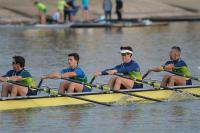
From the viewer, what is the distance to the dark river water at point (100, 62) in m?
18.5

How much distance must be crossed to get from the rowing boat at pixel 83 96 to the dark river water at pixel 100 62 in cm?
15

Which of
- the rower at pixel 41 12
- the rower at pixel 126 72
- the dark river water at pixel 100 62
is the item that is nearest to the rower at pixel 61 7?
the rower at pixel 41 12

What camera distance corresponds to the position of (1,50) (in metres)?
37.6

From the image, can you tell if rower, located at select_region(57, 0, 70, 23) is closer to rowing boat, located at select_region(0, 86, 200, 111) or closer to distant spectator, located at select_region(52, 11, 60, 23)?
distant spectator, located at select_region(52, 11, 60, 23)

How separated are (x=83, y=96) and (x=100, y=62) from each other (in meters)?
11.8

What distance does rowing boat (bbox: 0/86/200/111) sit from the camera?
1996 centimetres

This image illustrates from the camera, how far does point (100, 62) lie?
1278 inches

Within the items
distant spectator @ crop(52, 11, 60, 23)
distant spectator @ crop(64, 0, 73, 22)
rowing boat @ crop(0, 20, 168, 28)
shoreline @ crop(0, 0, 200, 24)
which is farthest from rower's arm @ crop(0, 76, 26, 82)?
shoreline @ crop(0, 0, 200, 24)

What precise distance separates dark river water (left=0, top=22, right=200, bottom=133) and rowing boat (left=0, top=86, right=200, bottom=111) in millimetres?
153

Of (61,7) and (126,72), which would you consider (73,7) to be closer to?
(61,7)

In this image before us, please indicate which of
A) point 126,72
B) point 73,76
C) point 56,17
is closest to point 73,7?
point 56,17

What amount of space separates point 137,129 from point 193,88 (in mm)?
4670

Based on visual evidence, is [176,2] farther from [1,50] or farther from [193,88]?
[193,88]

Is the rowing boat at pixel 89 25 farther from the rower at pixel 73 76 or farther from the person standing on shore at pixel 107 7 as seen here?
the rower at pixel 73 76
